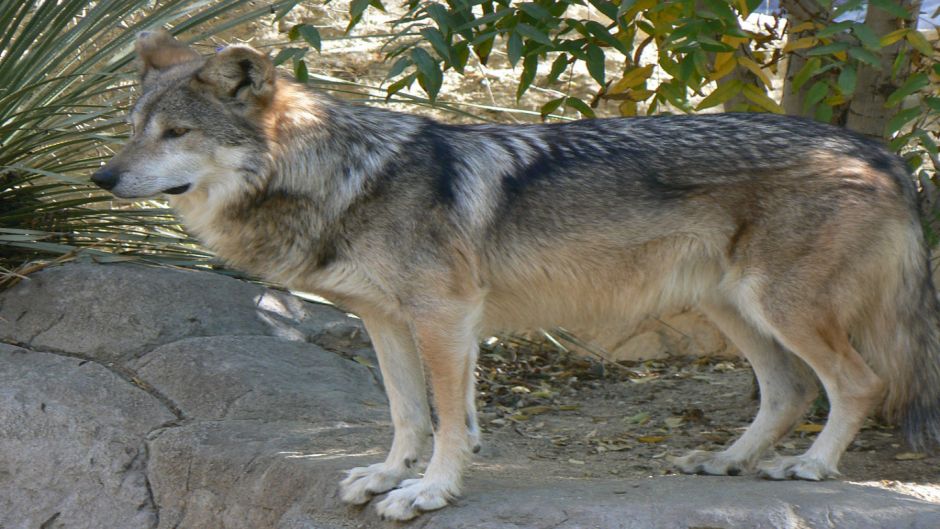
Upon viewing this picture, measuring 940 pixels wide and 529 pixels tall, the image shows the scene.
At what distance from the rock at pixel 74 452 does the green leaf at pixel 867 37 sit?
3226 mm

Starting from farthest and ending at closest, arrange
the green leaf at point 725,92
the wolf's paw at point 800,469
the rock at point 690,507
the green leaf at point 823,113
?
the green leaf at point 823,113 < the green leaf at point 725,92 < the wolf's paw at point 800,469 < the rock at point 690,507

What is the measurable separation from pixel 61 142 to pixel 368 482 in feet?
12.1

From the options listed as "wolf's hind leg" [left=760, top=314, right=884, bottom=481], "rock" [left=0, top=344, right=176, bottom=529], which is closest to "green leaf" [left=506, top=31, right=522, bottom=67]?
"wolf's hind leg" [left=760, top=314, right=884, bottom=481]

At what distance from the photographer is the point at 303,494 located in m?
3.87

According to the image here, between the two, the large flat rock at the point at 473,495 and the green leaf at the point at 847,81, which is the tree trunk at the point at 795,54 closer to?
the green leaf at the point at 847,81

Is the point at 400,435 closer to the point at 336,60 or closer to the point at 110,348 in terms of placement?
the point at 110,348

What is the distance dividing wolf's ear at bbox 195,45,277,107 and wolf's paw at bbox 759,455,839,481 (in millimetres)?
2321

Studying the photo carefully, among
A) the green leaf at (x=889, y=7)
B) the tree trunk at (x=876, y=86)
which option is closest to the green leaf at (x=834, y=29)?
the green leaf at (x=889, y=7)

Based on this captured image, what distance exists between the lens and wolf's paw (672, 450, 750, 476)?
4.29 m

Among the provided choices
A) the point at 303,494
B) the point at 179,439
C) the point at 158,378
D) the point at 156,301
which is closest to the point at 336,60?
the point at 156,301

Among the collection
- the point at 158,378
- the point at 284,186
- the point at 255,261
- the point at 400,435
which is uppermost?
the point at 284,186

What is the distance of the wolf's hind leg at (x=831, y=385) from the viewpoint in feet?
12.9

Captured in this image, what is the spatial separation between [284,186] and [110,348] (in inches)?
71.8

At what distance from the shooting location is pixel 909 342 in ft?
13.6
